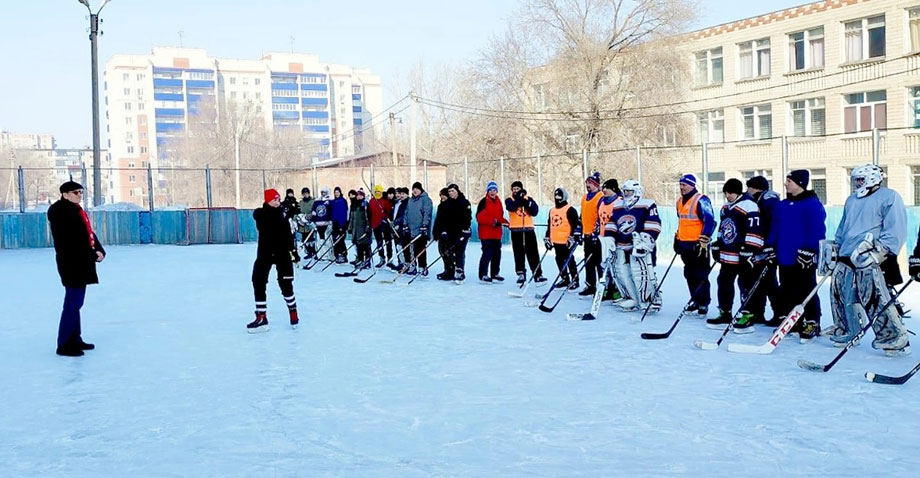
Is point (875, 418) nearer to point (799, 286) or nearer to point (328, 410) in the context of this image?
point (799, 286)

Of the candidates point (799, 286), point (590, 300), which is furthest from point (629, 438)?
point (590, 300)

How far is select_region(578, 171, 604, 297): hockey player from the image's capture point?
397 inches

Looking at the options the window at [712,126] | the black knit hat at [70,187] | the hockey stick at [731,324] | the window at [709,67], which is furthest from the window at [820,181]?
the black knit hat at [70,187]

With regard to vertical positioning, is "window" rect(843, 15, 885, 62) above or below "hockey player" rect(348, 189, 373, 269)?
above

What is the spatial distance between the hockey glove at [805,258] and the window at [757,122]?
89.8 feet

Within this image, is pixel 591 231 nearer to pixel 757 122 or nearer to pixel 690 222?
pixel 690 222

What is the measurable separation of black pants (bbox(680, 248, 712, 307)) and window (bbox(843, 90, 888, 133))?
74.9 feet

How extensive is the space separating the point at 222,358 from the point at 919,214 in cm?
1065

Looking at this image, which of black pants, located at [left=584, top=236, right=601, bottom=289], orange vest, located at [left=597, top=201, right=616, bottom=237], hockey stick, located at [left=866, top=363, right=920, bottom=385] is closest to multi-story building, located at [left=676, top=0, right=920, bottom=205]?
black pants, located at [left=584, top=236, right=601, bottom=289]

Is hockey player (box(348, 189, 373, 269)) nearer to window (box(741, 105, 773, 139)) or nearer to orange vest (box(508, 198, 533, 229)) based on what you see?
orange vest (box(508, 198, 533, 229))

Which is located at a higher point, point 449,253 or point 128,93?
point 128,93

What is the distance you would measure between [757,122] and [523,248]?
24370mm

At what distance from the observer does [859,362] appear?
6.30 metres

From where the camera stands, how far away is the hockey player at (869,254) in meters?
6.41
